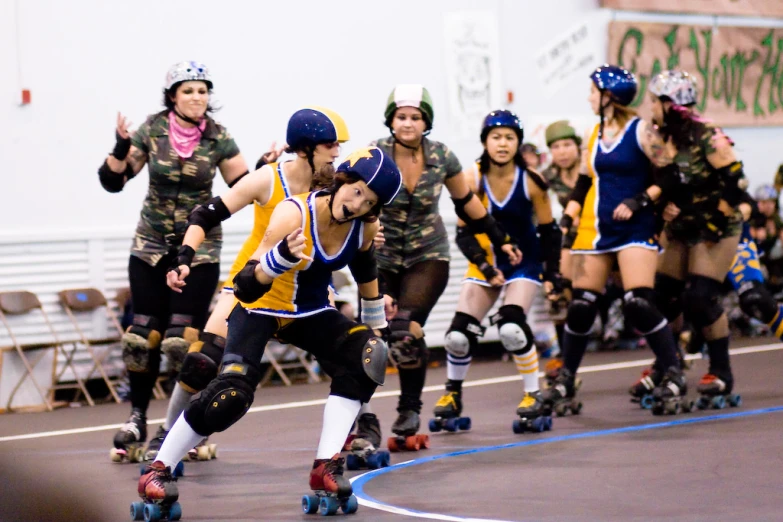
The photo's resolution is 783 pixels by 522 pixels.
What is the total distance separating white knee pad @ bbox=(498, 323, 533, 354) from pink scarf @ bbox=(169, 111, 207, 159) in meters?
1.63

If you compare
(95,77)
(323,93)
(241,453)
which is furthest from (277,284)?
(323,93)

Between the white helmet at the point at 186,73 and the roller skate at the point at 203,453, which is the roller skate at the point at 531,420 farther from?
the white helmet at the point at 186,73

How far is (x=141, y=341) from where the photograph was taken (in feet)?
15.5

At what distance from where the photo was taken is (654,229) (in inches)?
221

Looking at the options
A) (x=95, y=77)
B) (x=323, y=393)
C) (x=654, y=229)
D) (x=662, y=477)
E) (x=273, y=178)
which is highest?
(x=95, y=77)

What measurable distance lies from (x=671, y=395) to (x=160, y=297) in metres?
2.46

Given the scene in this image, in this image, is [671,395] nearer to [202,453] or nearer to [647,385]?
[647,385]

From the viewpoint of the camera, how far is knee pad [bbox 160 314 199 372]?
4.66 metres

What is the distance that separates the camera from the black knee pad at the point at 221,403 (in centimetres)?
333

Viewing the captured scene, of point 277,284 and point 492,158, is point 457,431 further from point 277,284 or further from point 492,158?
point 277,284

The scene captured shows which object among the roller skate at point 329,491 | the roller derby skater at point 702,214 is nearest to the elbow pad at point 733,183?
the roller derby skater at point 702,214

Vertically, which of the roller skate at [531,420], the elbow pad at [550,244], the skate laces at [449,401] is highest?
the elbow pad at [550,244]

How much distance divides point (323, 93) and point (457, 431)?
162 inches

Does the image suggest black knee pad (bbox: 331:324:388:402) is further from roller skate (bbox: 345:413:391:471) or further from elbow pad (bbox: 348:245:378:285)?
roller skate (bbox: 345:413:391:471)
